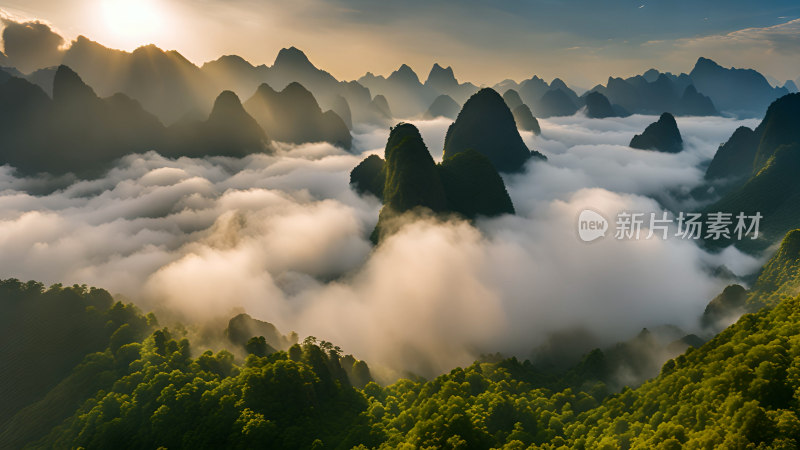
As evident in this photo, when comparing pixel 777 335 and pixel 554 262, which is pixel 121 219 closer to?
pixel 554 262

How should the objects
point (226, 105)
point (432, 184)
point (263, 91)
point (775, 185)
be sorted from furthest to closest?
1. point (263, 91)
2. point (226, 105)
3. point (775, 185)
4. point (432, 184)

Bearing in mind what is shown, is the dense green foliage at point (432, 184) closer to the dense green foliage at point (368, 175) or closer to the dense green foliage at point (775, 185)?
the dense green foliage at point (368, 175)

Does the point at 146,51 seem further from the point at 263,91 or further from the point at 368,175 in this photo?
the point at 368,175

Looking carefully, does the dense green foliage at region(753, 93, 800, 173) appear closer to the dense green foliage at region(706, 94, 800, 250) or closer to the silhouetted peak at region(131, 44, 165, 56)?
the dense green foliage at region(706, 94, 800, 250)

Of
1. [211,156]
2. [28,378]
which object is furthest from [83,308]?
[211,156]

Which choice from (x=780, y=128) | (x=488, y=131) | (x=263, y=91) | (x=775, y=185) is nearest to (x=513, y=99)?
(x=488, y=131)

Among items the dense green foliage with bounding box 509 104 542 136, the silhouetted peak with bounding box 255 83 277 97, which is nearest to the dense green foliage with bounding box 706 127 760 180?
the dense green foliage with bounding box 509 104 542 136

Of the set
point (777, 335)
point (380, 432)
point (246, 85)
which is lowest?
point (380, 432)

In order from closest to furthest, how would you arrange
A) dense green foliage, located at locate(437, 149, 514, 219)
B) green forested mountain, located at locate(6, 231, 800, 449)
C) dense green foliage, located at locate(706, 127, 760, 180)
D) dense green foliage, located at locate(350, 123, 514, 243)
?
1. green forested mountain, located at locate(6, 231, 800, 449)
2. dense green foliage, located at locate(350, 123, 514, 243)
3. dense green foliage, located at locate(437, 149, 514, 219)
4. dense green foliage, located at locate(706, 127, 760, 180)
